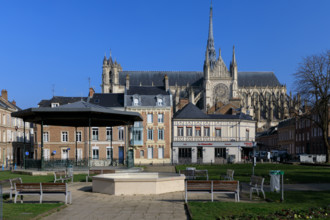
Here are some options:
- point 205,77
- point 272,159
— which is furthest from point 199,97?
point 272,159

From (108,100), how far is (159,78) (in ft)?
240

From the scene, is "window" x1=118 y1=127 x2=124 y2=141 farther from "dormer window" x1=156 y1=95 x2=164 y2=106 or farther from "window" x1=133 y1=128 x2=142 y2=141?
"dormer window" x1=156 y1=95 x2=164 y2=106

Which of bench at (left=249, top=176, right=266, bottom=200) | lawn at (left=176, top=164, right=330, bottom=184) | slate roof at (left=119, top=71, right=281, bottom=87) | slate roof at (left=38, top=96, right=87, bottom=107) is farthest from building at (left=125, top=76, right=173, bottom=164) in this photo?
slate roof at (left=119, top=71, right=281, bottom=87)

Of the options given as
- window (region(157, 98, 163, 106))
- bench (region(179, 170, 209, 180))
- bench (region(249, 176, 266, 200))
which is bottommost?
bench (region(179, 170, 209, 180))

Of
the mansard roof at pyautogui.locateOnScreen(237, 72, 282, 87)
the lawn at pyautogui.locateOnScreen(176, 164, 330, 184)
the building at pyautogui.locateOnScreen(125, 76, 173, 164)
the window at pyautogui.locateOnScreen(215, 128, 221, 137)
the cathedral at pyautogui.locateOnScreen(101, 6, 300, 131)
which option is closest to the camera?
the lawn at pyautogui.locateOnScreen(176, 164, 330, 184)

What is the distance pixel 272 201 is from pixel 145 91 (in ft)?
139

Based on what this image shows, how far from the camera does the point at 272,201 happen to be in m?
13.6

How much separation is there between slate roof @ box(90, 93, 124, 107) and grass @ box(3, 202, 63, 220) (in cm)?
4055

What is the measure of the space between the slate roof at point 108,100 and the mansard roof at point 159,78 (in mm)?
68544

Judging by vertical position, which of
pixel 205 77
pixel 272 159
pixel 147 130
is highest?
pixel 205 77

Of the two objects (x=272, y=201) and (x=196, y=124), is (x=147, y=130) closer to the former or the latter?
(x=196, y=124)

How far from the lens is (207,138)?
180 ft

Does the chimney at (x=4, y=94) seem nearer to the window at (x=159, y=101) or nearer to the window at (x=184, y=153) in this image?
the window at (x=159, y=101)

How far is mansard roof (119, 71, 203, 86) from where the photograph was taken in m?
125
